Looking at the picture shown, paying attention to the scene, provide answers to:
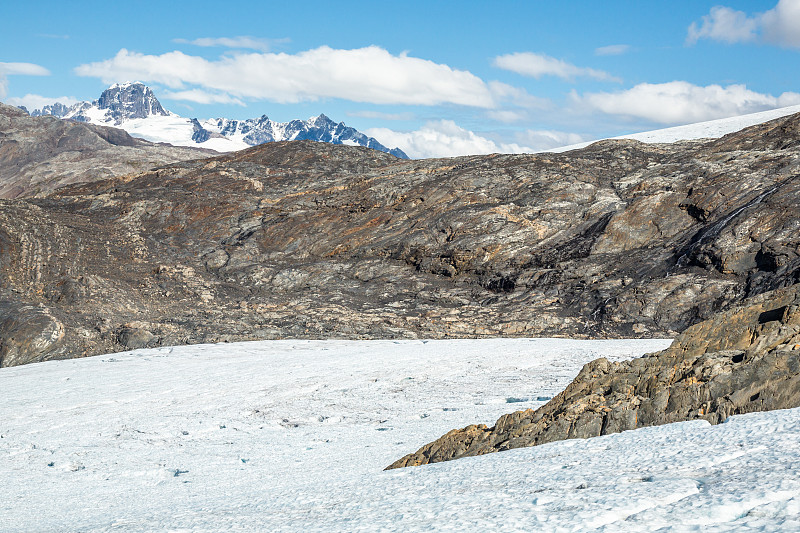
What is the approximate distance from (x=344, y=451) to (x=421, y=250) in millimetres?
19948

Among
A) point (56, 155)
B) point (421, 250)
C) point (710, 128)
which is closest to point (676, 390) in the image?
point (421, 250)

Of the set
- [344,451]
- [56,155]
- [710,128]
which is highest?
[56,155]

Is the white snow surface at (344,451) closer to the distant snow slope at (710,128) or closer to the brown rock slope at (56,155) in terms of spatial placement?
the brown rock slope at (56,155)

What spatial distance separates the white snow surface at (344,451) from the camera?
17.6ft

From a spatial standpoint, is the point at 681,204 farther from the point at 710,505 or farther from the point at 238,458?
the point at 710,505

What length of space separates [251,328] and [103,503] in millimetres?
15417

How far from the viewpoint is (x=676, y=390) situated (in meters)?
8.68

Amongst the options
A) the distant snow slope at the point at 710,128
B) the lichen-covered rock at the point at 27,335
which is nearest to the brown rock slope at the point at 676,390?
the lichen-covered rock at the point at 27,335

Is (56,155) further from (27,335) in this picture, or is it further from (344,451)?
(344,451)

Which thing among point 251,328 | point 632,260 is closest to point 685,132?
point 632,260

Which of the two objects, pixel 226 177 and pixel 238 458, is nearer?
pixel 238 458

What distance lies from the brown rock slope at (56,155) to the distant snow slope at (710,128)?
2069 inches

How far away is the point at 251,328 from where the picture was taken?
2459cm

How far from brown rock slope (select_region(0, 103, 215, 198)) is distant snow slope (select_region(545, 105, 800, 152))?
5256 cm
